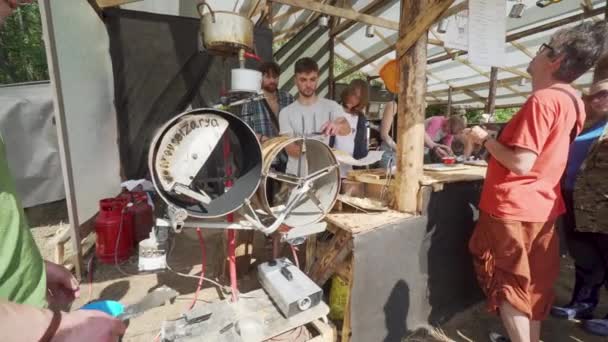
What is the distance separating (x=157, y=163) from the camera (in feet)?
3.86

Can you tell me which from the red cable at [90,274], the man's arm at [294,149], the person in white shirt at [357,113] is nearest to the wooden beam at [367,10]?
the person in white shirt at [357,113]

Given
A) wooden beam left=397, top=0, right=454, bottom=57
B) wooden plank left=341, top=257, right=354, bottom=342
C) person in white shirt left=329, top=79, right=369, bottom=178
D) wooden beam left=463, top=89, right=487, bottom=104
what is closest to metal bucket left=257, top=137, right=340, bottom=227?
wooden plank left=341, top=257, right=354, bottom=342

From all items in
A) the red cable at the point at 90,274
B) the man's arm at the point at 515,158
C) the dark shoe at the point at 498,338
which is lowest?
the dark shoe at the point at 498,338

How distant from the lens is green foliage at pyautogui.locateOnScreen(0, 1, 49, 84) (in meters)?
6.98

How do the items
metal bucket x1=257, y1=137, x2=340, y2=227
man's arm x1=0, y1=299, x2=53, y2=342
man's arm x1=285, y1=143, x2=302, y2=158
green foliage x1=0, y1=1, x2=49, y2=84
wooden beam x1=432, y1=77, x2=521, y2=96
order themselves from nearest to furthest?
man's arm x1=0, y1=299, x2=53, y2=342 < metal bucket x1=257, y1=137, x2=340, y2=227 < man's arm x1=285, y1=143, x2=302, y2=158 < green foliage x1=0, y1=1, x2=49, y2=84 < wooden beam x1=432, y1=77, x2=521, y2=96

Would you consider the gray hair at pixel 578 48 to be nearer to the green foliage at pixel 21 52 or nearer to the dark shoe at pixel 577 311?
the dark shoe at pixel 577 311

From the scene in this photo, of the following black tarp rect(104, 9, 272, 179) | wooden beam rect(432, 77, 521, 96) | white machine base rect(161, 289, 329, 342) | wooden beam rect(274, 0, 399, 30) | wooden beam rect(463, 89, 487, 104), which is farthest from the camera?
wooden beam rect(463, 89, 487, 104)

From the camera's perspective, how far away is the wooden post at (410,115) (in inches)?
67.0

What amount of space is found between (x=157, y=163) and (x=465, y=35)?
210 cm

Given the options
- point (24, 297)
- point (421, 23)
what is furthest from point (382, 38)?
point (24, 297)

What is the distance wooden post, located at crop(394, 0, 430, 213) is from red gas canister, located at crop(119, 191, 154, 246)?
284 cm

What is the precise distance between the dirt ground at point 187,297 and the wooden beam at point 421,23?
78.6 inches

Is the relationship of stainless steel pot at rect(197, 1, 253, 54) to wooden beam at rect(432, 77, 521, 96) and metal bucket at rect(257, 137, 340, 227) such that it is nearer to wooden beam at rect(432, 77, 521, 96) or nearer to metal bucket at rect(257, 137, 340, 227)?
metal bucket at rect(257, 137, 340, 227)

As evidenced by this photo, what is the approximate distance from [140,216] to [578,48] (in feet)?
12.8
